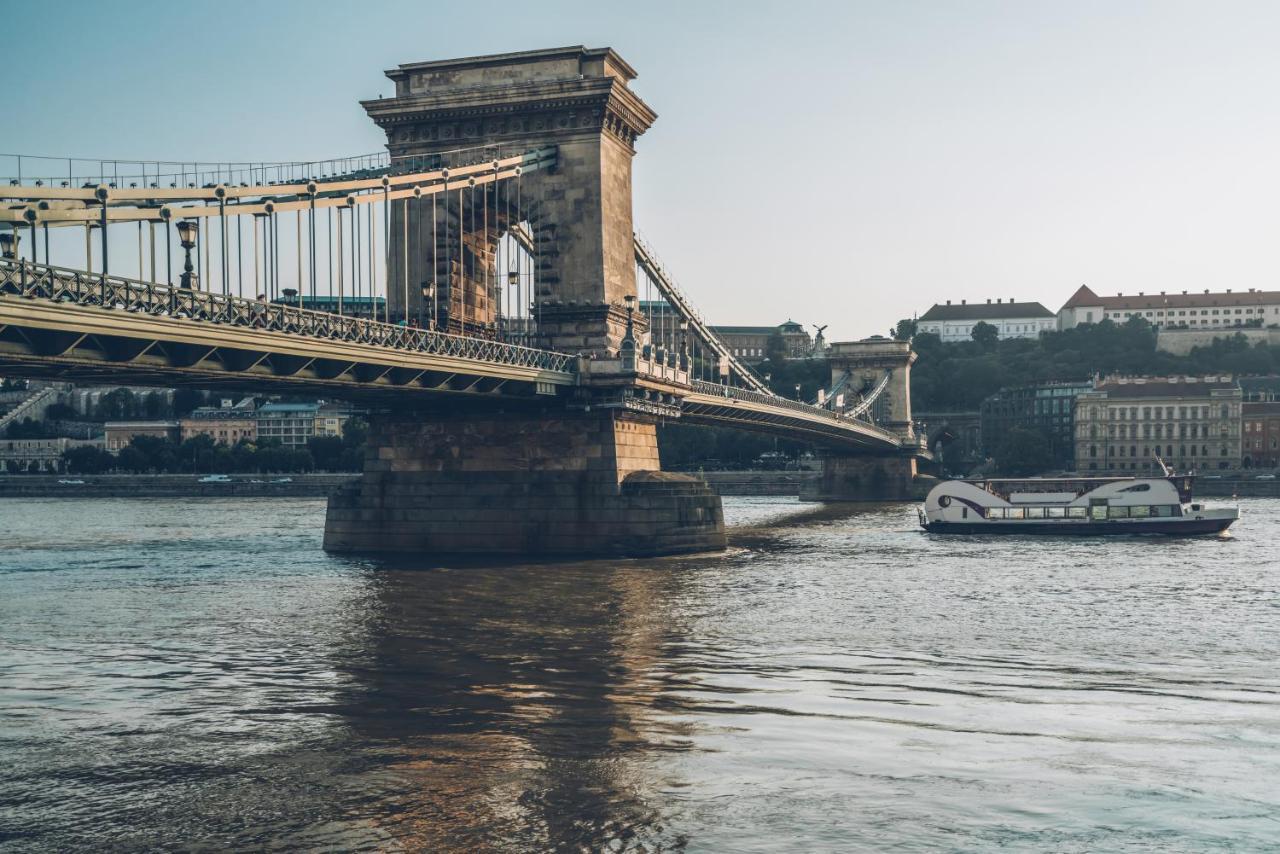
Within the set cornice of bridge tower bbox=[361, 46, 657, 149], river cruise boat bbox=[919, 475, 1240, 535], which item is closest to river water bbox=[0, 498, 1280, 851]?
cornice of bridge tower bbox=[361, 46, 657, 149]

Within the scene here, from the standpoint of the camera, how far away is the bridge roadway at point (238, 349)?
2847cm

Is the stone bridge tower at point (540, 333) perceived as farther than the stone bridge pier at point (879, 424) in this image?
No

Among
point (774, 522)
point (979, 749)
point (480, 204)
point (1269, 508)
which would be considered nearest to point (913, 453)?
point (1269, 508)

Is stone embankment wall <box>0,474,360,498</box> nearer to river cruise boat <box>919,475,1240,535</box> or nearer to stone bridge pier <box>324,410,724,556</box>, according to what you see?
river cruise boat <box>919,475,1240,535</box>

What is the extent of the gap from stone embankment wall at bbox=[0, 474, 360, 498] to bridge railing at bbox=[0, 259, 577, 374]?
97.8 meters

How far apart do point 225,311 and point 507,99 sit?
807 inches

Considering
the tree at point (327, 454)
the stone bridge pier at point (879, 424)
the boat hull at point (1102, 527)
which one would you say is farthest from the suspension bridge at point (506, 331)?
the tree at point (327, 454)

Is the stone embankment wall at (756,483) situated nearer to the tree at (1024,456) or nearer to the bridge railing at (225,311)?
the tree at (1024,456)

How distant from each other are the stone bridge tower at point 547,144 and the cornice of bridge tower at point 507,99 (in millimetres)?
37

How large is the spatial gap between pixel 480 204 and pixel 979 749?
3891 cm

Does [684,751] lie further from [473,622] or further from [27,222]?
[27,222]

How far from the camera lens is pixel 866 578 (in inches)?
1690

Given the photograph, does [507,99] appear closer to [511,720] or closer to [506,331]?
[506,331]

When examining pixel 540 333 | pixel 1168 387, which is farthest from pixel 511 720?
pixel 1168 387
